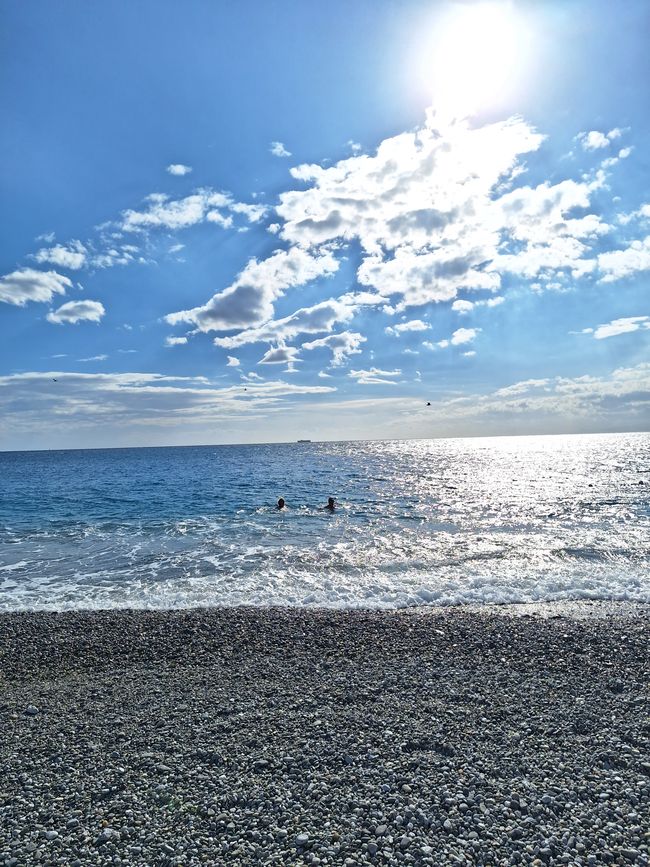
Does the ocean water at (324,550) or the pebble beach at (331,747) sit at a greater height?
the pebble beach at (331,747)

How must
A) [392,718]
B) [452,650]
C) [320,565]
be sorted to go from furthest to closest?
[320,565] < [452,650] < [392,718]

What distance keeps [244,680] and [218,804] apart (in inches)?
140

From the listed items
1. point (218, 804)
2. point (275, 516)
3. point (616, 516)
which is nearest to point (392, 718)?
point (218, 804)

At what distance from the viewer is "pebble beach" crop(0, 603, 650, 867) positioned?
5074 mm

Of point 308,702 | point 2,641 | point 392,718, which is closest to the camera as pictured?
point 392,718

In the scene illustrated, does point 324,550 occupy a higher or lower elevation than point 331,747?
lower

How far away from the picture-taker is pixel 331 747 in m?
6.70

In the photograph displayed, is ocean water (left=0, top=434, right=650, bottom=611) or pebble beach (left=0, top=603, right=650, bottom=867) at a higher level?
pebble beach (left=0, top=603, right=650, bottom=867)

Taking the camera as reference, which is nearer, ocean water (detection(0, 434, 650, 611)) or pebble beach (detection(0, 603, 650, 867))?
pebble beach (detection(0, 603, 650, 867))

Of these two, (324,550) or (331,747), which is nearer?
(331,747)

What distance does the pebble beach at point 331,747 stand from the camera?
5074 mm

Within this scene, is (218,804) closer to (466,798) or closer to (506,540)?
(466,798)

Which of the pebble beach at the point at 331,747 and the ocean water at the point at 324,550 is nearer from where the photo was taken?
the pebble beach at the point at 331,747

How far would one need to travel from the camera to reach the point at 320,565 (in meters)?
19.1
